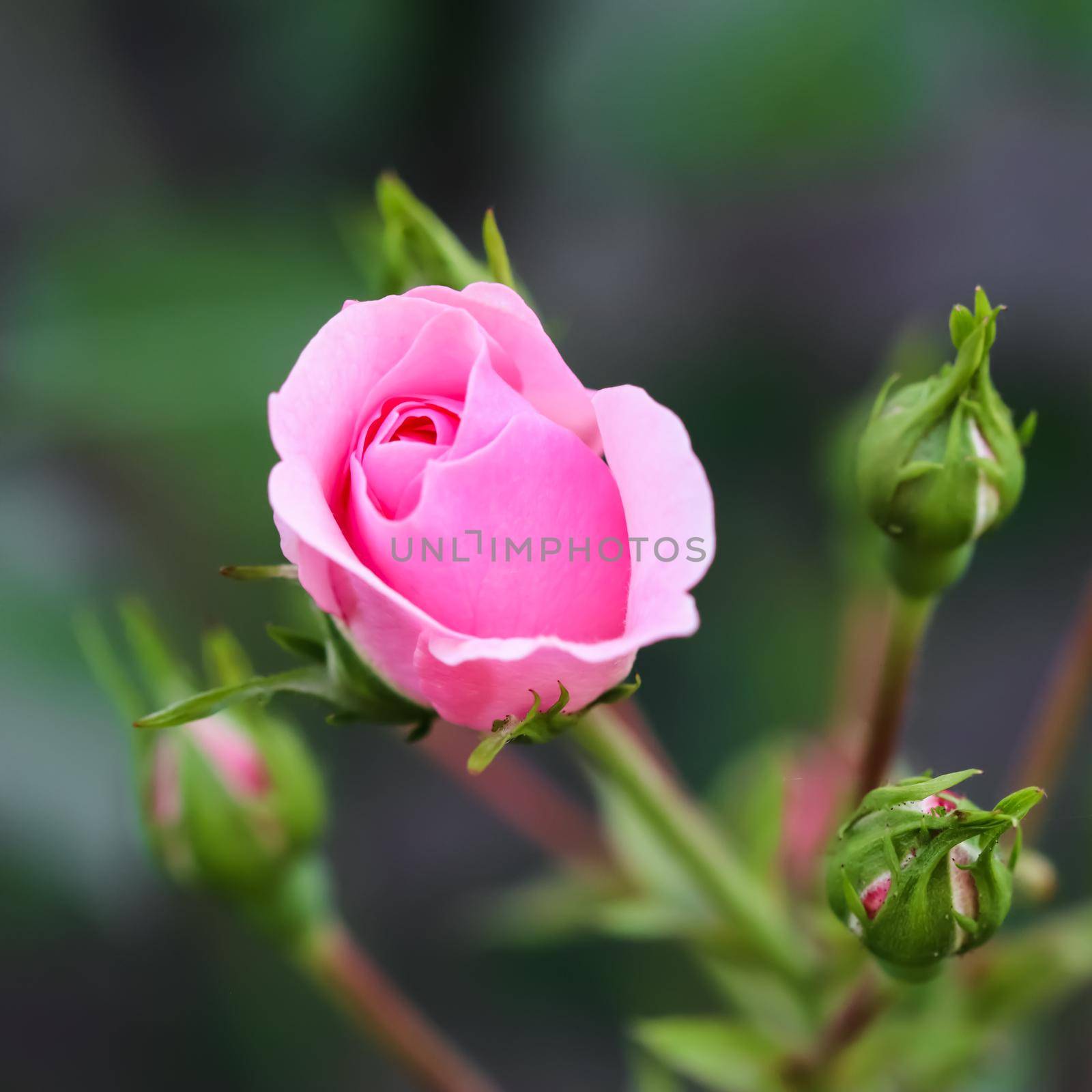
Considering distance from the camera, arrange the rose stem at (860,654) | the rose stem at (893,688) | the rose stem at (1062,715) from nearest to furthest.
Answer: the rose stem at (893,688), the rose stem at (1062,715), the rose stem at (860,654)

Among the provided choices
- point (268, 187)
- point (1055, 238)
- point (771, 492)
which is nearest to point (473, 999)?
point (771, 492)

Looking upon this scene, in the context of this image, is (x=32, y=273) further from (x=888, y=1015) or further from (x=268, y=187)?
(x=888, y=1015)

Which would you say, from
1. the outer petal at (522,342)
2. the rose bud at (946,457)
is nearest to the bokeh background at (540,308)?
the rose bud at (946,457)

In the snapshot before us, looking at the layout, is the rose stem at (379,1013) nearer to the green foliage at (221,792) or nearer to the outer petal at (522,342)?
the green foliage at (221,792)

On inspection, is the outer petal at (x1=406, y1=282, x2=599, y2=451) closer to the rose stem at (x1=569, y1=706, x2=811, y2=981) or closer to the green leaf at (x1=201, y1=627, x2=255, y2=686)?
the rose stem at (x1=569, y1=706, x2=811, y2=981)

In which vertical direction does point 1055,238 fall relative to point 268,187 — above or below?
below

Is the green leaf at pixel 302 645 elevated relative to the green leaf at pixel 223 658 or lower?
elevated
